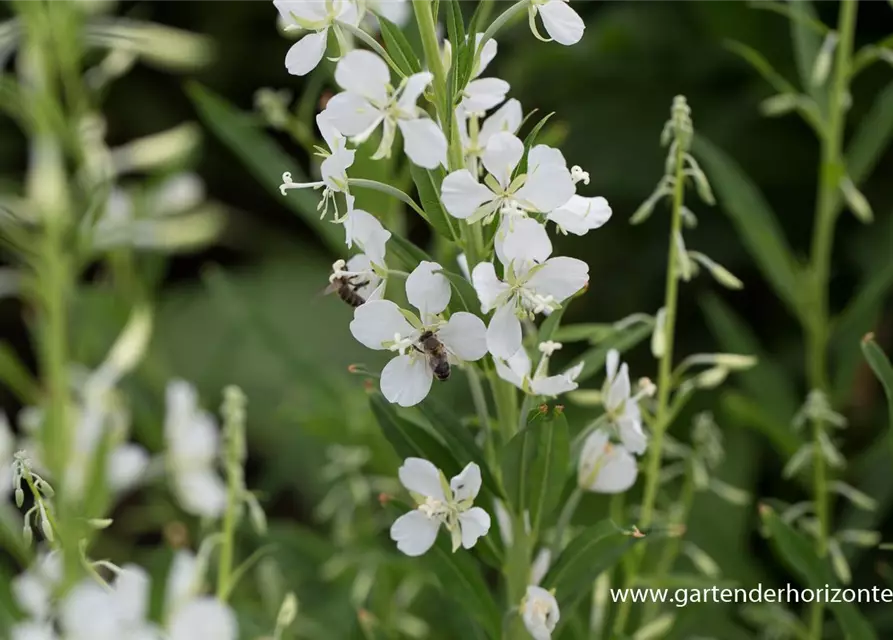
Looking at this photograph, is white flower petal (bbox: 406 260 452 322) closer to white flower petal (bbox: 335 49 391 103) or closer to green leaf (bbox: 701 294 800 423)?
white flower petal (bbox: 335 49 391 103)

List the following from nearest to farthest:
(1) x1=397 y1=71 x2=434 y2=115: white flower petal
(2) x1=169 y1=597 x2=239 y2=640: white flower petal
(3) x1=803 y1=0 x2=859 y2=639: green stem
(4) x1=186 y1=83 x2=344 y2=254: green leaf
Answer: (1) x1=397 y1=71 x2=434 y2=115: white flower petal, (2) x1=169 y1=597 x2=239 y2=640: white flower petal, (3) x1=803 y1=0 x2=859 y2=639: green stem, (4) x1=186 y1=83 x2=344 y2=254: green leaf

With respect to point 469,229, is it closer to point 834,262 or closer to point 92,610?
point 92,610

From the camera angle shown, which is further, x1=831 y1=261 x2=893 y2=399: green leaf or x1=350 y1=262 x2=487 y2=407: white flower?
x1=831 y1=261 x2=893 y2=399: green leaf

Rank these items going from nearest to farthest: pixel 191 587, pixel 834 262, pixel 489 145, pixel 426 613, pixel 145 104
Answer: pixel 489 145, pixel 191 587, pixel 426 613, pixel 834 262, pixel 145 104

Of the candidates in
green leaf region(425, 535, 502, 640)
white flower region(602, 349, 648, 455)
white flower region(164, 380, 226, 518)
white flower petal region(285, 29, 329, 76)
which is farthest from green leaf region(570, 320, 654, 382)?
white flower region(164, 380, 226, 518)

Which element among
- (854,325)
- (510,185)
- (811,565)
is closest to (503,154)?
(510,185)

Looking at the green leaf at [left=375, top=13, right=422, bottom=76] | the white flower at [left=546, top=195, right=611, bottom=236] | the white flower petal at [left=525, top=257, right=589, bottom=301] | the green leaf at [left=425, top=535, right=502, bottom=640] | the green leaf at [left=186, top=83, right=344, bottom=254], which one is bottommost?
the green leaf at [left=425, top=535, right=502, bottom=640]

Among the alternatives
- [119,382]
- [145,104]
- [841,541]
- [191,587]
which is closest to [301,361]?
[119,382]

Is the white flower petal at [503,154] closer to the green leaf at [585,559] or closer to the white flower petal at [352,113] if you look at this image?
the white flower petal at [352,113]
